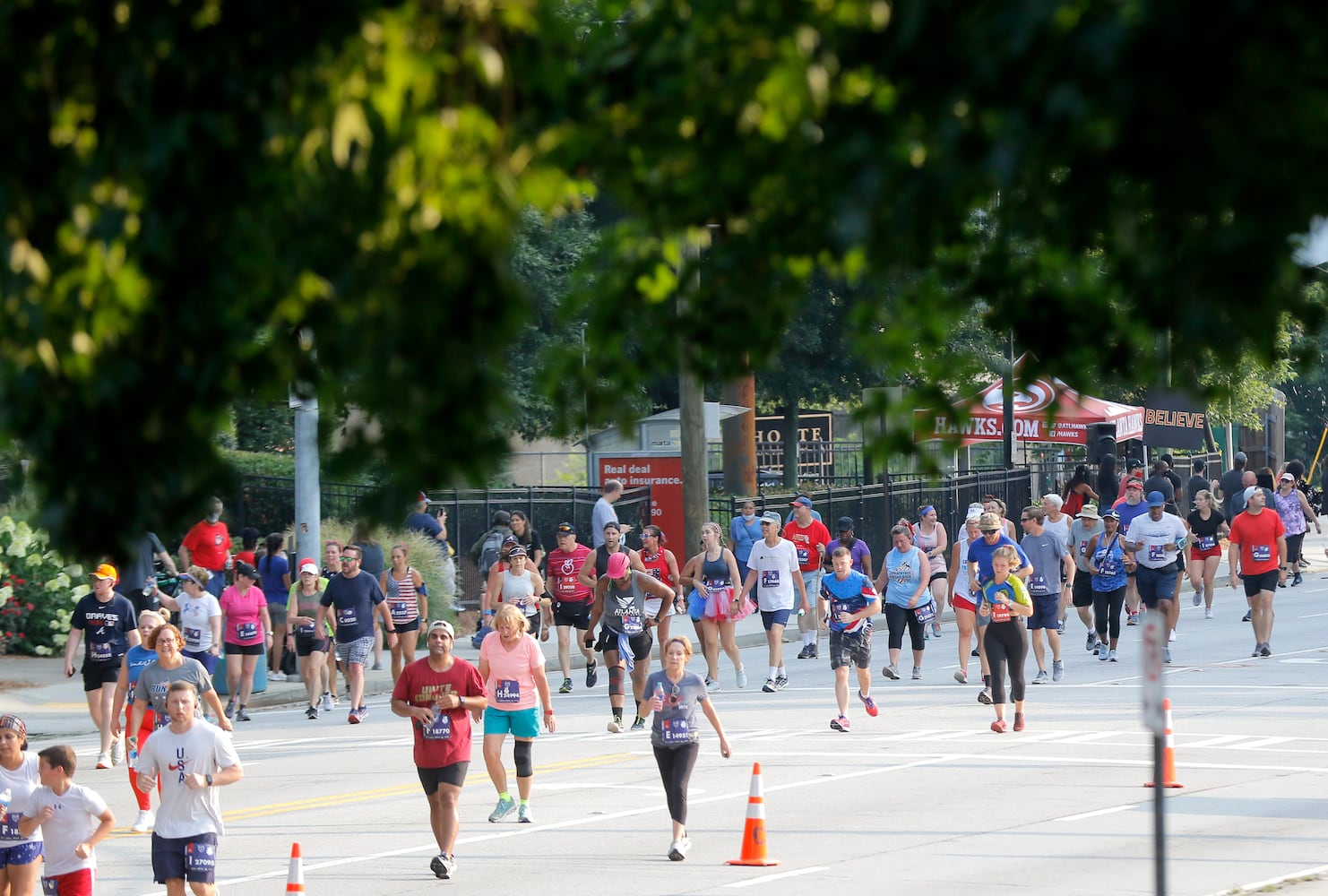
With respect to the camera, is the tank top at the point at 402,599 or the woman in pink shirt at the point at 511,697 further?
the tank top at the point at 402,599

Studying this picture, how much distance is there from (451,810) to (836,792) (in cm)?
390

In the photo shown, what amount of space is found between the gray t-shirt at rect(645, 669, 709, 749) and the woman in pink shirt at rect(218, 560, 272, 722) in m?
7.98

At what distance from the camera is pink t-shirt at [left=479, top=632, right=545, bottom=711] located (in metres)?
14.4

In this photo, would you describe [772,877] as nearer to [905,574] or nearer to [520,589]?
→ [520,589]

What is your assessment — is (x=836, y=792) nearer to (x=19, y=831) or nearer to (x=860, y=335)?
(x=19, y=831)

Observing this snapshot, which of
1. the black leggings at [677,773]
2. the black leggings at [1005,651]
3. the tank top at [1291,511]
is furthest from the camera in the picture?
the tank top at [1291,511]

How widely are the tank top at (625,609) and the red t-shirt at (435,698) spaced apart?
Answer: 5959 mm

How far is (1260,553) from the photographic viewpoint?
74.3ft

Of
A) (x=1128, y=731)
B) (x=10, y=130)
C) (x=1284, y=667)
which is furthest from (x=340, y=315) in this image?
(x=1284, y=667)

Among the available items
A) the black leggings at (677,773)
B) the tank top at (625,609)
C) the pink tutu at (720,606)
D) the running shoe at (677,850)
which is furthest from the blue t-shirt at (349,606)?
the running shoe at (677,850)

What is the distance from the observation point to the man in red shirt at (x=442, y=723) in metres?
12.4

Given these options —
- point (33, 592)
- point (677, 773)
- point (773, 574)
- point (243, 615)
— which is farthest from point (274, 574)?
point (677, 773)

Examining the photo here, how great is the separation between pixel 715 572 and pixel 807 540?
13.4 feet

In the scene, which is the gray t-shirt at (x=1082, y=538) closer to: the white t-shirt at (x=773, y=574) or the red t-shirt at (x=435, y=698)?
the white t-shirt at (x=773, y=574)
